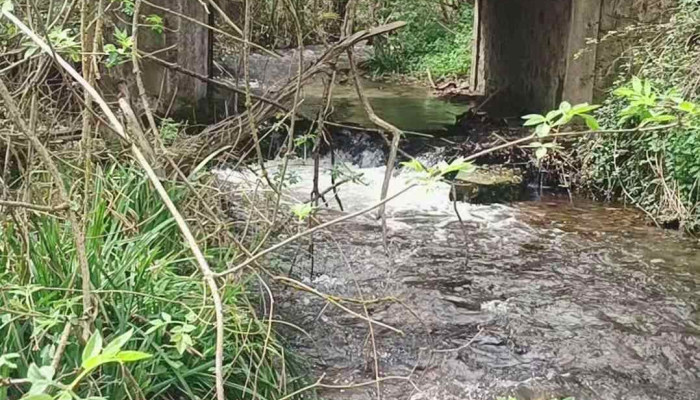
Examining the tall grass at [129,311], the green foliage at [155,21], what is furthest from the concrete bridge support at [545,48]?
the tall grass at [129,311]

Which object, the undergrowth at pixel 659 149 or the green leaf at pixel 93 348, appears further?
the undergrowth at pixel 659 149

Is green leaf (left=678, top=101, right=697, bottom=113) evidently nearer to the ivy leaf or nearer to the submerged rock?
the ivy leaf

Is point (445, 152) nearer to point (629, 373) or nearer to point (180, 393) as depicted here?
point (629, 373)

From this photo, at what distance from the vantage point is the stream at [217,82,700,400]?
12.2 ft

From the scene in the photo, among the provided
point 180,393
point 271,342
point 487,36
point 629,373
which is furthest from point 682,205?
point 487,36

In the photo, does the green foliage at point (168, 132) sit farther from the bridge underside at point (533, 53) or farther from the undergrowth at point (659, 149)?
the bridge underside at point (533, 53)

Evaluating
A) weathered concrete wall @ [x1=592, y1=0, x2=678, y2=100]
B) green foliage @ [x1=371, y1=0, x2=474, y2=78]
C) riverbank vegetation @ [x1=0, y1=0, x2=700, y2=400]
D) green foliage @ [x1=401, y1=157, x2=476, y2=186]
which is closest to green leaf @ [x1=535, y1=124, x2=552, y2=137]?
riverbank vegetation @ [x1=0, y1=0, x2=700, y2=400]

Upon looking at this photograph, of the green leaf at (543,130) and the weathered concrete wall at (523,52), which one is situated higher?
the green leaf at (543,130)

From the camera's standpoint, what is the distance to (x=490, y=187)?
7211mm

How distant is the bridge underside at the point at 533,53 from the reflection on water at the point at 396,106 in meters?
0.71

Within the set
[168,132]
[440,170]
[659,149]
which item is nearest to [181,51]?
[168,132]

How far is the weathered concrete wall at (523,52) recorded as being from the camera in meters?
9.18

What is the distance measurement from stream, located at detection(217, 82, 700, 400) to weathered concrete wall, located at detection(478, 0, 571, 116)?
117 inches

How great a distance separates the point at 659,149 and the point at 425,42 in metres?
10.1
